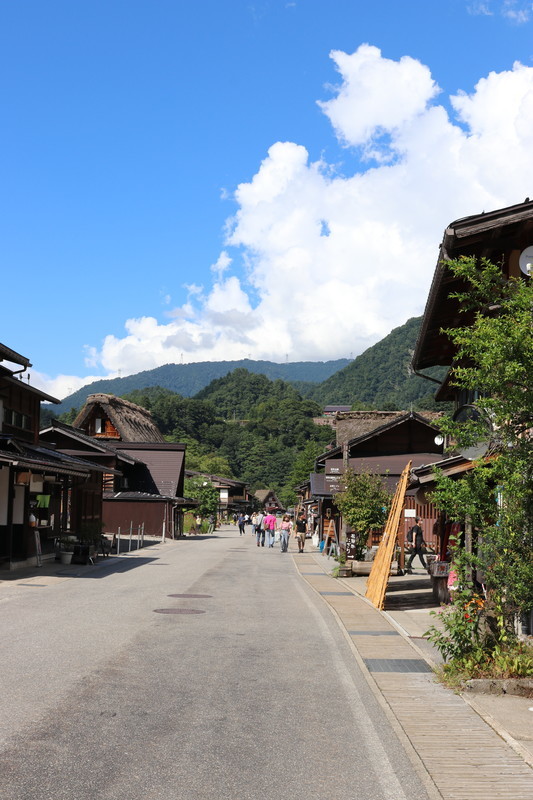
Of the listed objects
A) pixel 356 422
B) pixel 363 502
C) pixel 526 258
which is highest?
pixel 356 422

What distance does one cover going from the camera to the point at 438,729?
24.1ft

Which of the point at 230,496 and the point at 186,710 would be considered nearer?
the point at 186,710

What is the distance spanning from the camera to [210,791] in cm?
546

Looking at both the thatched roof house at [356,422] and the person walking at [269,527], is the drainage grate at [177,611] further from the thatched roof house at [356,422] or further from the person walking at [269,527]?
the person walking at [269,527]

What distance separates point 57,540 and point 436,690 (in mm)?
22766

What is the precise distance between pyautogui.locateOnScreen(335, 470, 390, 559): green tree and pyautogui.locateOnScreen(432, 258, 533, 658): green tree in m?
15.1

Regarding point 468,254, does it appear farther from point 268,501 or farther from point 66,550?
point 268,501

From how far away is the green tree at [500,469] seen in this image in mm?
8852

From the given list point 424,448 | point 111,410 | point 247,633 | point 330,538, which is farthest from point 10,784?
point 111,410

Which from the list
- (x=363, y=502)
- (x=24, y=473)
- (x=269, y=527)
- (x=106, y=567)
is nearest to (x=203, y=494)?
(x=269, y=527)

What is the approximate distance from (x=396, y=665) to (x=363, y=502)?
48.7 ft

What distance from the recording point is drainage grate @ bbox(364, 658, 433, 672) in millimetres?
10203

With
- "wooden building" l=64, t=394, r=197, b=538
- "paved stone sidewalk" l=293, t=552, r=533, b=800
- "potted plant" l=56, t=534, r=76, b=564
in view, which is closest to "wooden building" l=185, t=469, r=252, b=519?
"wooden building" l=64, t=394, r=197, b=538

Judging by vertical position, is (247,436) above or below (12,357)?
above
